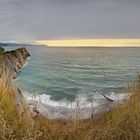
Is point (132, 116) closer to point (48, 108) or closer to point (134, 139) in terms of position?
point (134, 139)

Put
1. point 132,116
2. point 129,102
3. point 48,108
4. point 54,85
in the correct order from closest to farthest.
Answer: point 132,116, point 129,102, point 48,108, point 54,85

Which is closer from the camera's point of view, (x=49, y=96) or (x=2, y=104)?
(x=2, y=104)

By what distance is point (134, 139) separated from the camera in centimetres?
538

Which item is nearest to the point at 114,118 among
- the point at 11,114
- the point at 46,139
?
the point at 46,139

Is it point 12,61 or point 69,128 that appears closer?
point 69,128

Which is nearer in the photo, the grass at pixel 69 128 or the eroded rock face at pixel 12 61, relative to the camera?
the grass at pixel 69 128

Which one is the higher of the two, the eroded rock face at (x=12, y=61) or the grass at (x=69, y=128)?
the eroded rock face at (x=12, y=61)

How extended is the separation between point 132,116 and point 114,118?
15.1 inches

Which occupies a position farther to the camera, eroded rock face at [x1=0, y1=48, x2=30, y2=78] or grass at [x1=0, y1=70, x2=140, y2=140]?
eroded rock face at [x1=0, y1=48, x2=30, y2=78]

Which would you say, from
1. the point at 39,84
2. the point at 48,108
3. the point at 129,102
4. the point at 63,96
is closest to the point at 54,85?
the point at 39,84

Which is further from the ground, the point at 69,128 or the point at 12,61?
the point at 12,61

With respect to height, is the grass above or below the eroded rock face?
below

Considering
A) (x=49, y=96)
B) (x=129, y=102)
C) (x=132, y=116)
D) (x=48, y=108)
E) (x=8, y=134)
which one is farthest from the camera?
(x=49, y=96)

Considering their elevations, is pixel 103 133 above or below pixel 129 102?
below
